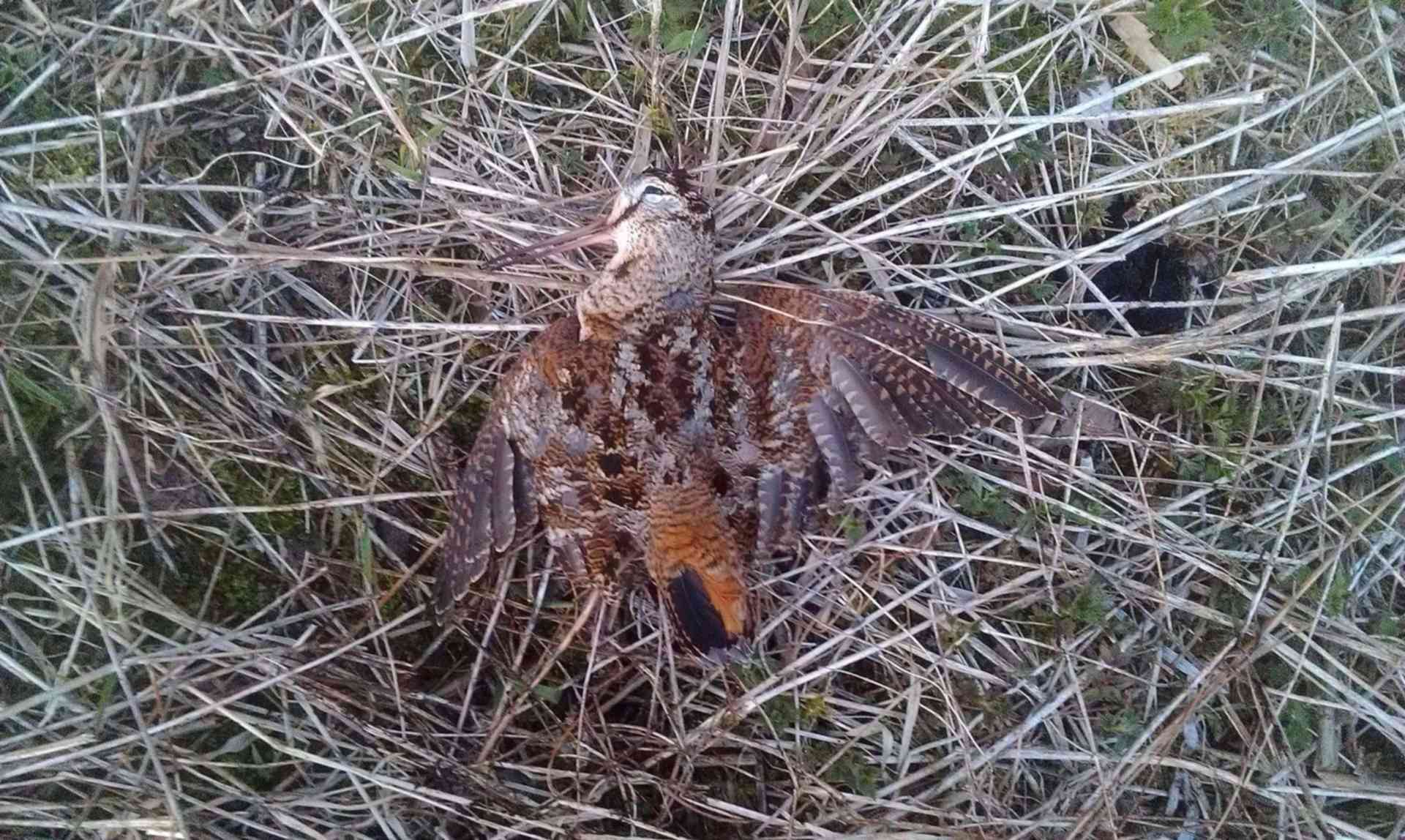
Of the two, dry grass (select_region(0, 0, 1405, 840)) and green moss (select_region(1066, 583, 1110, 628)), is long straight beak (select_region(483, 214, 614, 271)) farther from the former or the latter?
green moss (select_region(1066, 583, 1110, 628))

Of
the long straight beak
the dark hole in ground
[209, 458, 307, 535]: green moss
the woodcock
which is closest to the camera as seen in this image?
the woodcock

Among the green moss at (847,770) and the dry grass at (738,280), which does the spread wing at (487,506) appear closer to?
the dry grass at (738,280)

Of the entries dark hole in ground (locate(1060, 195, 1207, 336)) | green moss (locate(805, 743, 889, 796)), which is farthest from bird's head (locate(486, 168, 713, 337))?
green moss (locate(805, 743, 889, 796))

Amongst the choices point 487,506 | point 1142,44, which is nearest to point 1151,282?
point 1142,44

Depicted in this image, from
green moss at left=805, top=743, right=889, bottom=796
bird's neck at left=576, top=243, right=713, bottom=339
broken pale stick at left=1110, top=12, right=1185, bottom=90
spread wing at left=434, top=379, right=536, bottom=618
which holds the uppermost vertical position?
broken pale stick at left=1110, top=12, right=1185, bottom=90

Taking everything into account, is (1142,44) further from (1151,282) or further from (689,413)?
(689,413)

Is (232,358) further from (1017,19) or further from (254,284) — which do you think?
(1017,19)

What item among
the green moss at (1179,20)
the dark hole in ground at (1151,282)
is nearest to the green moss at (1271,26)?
the green moss at (1179,20)

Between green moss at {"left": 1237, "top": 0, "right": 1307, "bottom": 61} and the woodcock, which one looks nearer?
the woodcock
